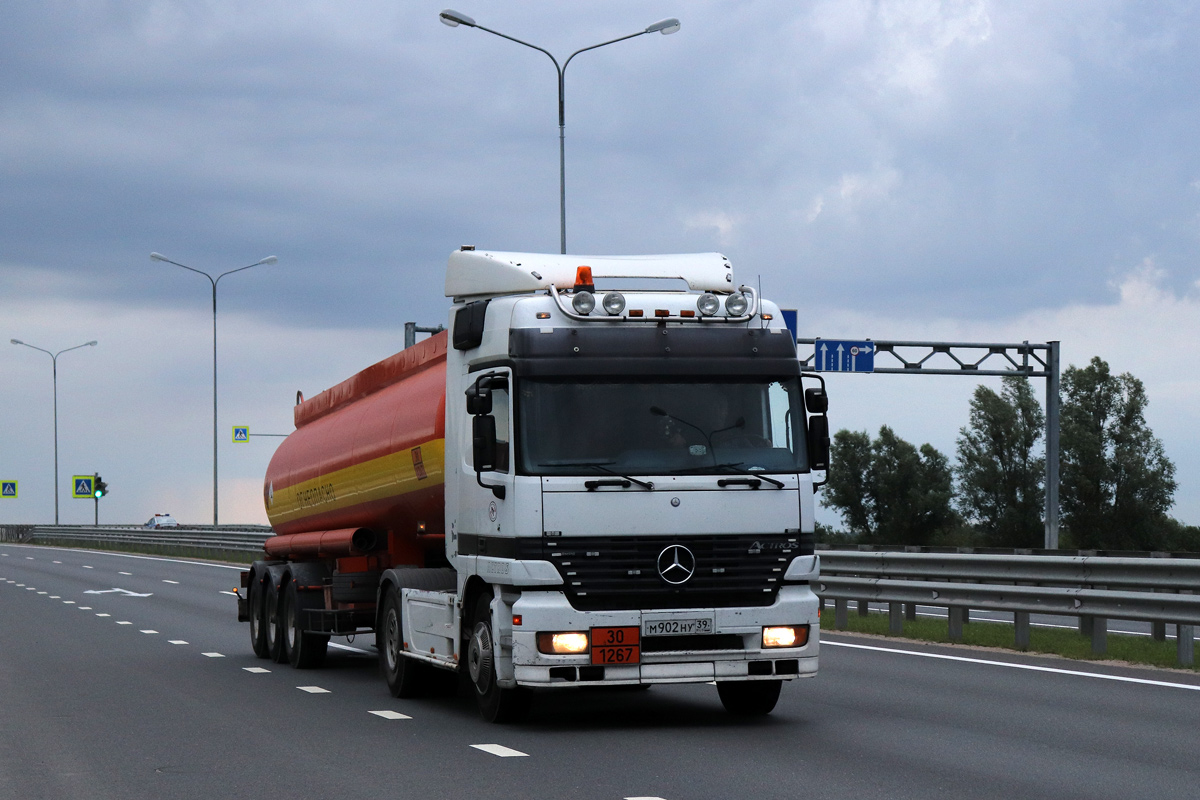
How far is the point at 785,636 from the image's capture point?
1061cm

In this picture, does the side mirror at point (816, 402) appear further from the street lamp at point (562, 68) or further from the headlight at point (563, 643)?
the street lamp at point (562, 68)

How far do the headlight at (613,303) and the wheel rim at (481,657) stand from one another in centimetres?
224

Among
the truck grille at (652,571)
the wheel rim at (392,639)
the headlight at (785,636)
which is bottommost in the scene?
the wheel rim at (392,639)

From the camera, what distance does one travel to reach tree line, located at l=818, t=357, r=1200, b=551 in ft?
279

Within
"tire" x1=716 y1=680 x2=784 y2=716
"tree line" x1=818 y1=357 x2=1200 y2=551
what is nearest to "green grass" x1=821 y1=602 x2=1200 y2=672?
"tire" x1=716 y1=680 x2=784 y2=716

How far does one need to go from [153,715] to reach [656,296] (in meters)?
4.84

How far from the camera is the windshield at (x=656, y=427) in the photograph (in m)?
10.4

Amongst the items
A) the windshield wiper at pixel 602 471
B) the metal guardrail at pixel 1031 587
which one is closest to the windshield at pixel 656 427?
the windshield wiper at pixel 602 471

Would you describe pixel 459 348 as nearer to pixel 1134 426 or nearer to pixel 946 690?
pixel 946 690

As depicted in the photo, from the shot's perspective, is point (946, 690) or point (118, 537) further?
point (118, 537)

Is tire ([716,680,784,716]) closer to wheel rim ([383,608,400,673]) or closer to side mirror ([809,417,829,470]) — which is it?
side mirror ([809,417,829,470])

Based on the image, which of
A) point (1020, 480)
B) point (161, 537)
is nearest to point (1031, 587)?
point (161, 537)

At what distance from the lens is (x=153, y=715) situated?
12.0 m

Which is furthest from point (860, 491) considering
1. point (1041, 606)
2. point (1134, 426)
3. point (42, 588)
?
point (1041, 606)
